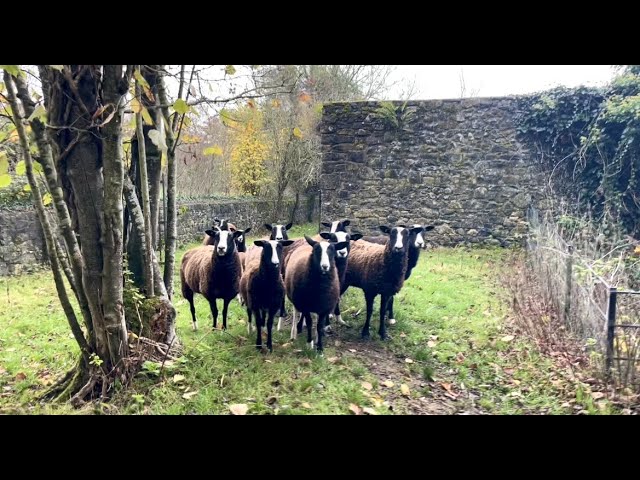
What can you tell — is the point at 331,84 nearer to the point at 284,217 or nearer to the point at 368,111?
the point at 368,111

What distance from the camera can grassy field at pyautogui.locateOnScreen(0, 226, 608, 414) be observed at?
11.8ft

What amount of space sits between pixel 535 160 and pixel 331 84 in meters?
7.12

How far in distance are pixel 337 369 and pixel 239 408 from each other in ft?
4.35

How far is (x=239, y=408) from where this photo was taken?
134 inches

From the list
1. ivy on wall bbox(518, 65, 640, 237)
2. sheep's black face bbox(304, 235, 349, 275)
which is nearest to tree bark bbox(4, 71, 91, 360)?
sheep's black face bbox(304, 235, 349, 275)

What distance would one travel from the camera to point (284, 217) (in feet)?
54.6

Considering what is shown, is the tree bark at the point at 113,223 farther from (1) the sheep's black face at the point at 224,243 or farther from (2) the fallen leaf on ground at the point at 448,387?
(2) the fallen leaf on ground at the point at 448,387

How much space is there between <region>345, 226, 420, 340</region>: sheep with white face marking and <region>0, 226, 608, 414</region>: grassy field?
0.42 m

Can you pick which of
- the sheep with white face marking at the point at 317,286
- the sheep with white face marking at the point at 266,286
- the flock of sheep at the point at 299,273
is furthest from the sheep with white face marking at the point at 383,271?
the sheep with white face marking at the point at 266,286

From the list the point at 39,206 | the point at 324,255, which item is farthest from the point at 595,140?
the point at 39,206

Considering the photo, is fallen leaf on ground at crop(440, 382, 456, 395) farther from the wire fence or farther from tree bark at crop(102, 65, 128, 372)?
tree bark at crop(102, 65, 128, 372)

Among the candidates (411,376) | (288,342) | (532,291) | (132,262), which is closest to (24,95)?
(132,262)

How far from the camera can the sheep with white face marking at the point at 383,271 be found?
5672 millimetres

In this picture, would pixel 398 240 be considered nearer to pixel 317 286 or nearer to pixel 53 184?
pixel 317 286
